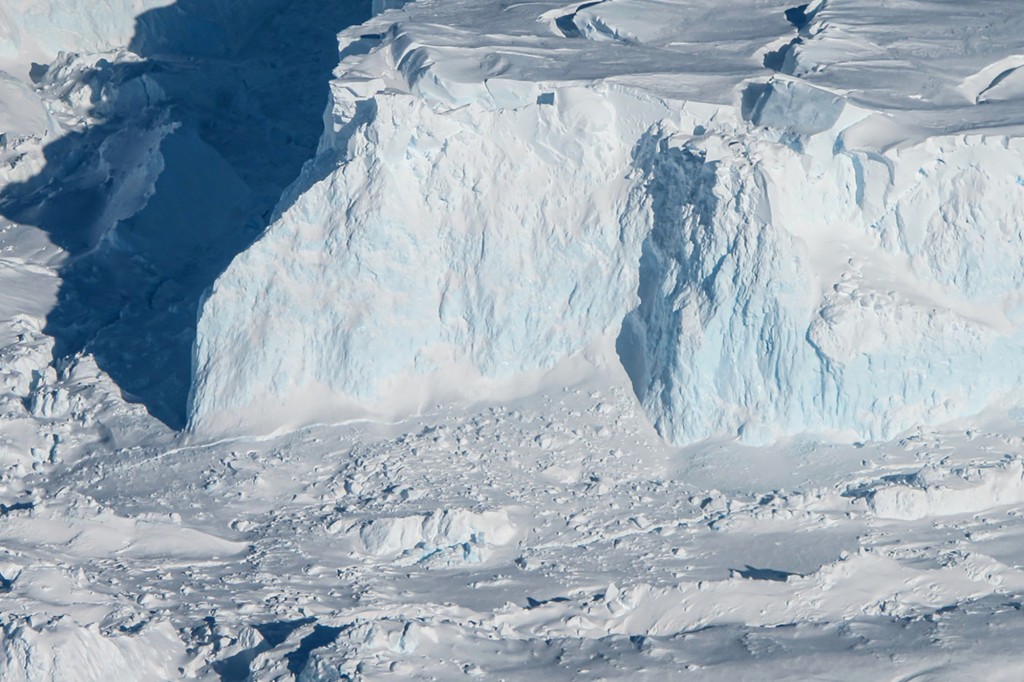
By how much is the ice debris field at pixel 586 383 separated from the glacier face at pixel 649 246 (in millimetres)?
37

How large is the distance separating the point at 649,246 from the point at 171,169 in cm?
772

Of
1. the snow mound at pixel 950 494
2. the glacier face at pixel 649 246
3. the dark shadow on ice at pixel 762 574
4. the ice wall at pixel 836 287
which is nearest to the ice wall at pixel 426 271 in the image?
the glacier face at pixel 649 246

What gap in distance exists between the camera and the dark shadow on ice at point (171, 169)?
925 inches

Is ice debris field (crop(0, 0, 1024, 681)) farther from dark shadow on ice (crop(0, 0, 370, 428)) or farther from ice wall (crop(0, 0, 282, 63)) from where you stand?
ice wall (crop(0, 0, 282, 63))

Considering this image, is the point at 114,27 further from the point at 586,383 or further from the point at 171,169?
the point at 586,383

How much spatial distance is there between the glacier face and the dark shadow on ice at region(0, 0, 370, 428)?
8.08 ft

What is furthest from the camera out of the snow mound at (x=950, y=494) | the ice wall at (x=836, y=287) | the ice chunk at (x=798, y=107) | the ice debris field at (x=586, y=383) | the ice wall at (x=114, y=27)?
the ice wall at (x=114, y=27)

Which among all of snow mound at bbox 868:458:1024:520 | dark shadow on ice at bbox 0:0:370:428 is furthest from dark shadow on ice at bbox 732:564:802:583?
dark shadow on ice at bbox 0:0:370:428

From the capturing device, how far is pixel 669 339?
783 inches

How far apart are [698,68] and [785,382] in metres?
3.71

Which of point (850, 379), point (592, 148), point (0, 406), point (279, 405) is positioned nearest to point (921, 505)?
point (850, 379)

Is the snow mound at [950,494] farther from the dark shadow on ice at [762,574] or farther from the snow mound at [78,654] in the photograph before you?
the snow mound at [78,654]

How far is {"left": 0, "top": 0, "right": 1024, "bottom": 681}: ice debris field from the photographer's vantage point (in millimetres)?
18016

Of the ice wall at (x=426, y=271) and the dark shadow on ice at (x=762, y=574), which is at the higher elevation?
the ice wall at (x=426, y=271)
